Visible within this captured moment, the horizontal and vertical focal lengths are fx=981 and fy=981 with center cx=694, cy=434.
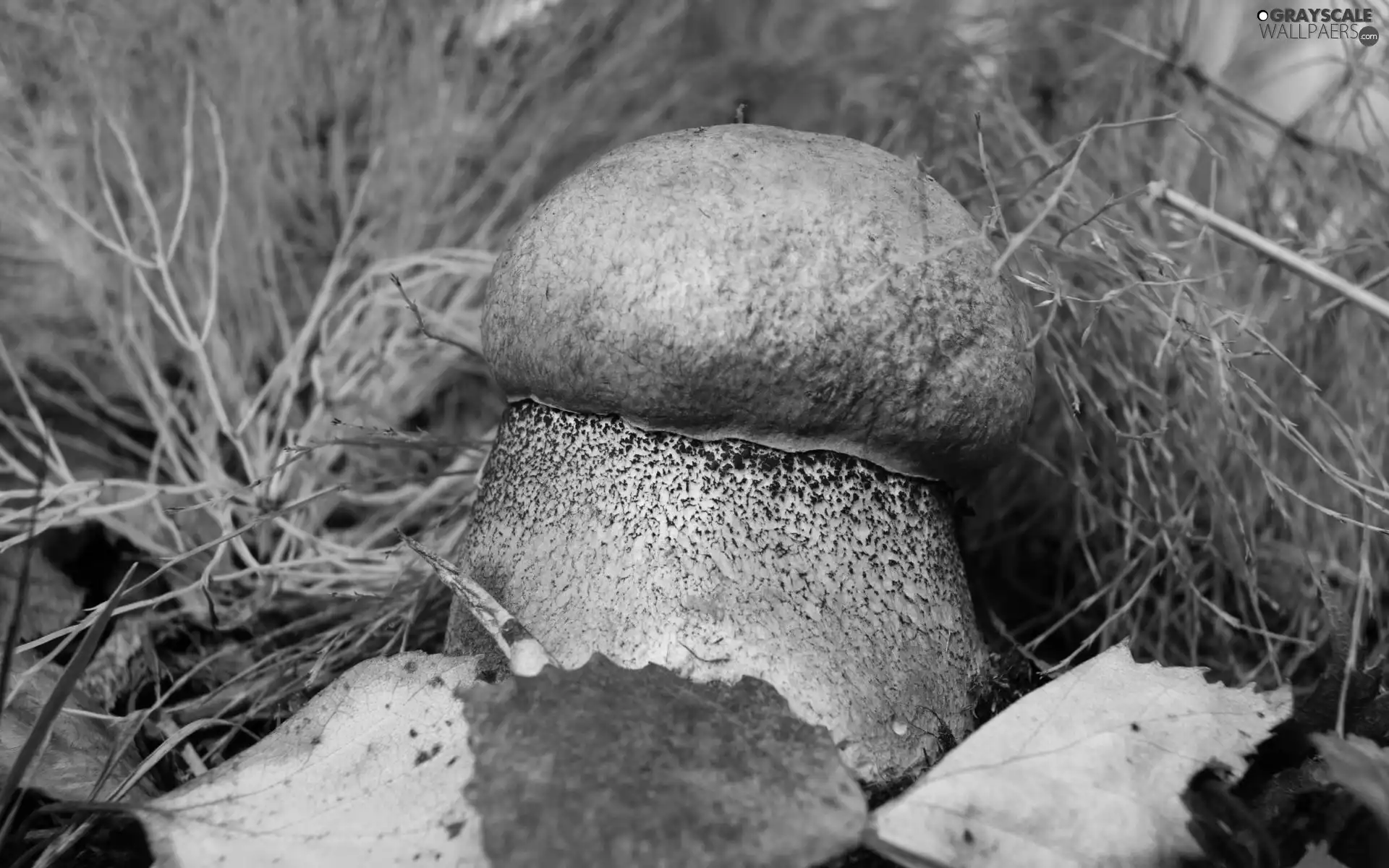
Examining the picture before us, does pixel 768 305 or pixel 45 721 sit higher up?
pixel 768 305

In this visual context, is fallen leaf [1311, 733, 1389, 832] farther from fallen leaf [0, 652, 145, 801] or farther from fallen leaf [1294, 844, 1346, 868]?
fallen leaf [0, 652, 145, 801]

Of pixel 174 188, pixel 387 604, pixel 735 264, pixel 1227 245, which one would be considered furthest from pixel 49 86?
pixel 1227 245

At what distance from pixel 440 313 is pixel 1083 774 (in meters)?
1.19

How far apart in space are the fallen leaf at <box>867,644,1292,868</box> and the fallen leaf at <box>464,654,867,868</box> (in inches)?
2.4

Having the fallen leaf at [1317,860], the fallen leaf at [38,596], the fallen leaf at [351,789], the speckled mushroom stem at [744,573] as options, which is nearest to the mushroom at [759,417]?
the speckled mushroom stem at [744,573]

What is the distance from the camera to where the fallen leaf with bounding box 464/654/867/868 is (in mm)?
596

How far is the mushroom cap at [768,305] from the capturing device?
82 centimetres

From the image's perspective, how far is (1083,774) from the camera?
69cm

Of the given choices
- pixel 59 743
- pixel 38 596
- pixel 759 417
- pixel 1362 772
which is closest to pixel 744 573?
pixel 759 417

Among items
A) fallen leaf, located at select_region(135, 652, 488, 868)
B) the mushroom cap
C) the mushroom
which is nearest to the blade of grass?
fallen leaf, located at select_region(135, 652, 488, 868)

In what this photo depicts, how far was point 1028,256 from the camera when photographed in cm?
127

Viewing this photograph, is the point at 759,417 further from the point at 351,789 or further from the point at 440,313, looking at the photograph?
the point at 440,313

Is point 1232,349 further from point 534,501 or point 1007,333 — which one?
point 534,501

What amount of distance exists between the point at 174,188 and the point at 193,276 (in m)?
0.19
